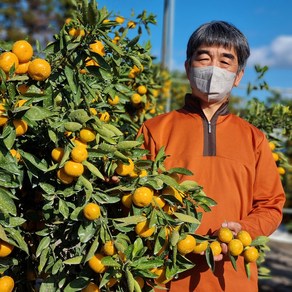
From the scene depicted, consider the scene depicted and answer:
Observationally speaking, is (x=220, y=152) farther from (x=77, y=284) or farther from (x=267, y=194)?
(x=77, y=284)

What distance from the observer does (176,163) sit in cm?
149

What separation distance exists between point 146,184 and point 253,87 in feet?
4.40

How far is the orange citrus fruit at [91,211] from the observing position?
109 cm

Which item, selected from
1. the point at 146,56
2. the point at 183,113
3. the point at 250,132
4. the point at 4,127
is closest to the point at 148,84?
the point at 146,56

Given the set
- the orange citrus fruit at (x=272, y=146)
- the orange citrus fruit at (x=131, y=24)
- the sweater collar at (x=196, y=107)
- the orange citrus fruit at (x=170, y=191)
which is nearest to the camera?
the orange citrus fruit at (x=170, y=191)

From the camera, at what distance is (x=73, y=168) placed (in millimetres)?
1081

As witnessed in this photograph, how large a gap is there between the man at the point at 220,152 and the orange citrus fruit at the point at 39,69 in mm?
484

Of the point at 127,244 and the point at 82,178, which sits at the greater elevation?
the point at 82,178

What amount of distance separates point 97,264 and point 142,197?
0.19m

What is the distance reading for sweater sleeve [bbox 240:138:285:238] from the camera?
1.46 m

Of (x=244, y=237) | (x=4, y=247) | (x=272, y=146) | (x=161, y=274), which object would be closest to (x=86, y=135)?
(x=4, y=247)

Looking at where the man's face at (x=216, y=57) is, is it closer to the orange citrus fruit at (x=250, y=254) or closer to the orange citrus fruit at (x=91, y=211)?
the orange citrus fruit at (x=250, y=254)

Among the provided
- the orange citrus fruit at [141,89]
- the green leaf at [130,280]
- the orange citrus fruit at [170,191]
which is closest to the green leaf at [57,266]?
the green leaf at [130,280]

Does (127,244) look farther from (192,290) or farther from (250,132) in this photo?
(250,132)
